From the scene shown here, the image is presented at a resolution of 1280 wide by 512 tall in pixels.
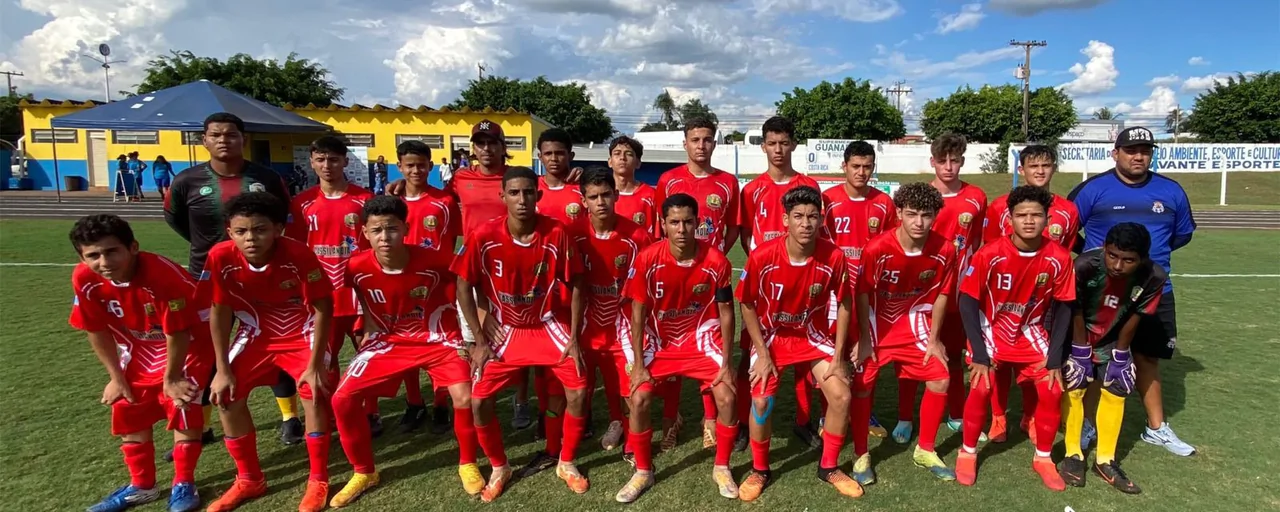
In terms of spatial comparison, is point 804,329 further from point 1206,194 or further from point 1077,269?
point 1206,194

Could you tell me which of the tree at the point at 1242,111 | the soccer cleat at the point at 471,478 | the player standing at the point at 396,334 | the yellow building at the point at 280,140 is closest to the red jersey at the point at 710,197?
the player standing at the point at 396,334

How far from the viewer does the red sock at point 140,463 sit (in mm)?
3271

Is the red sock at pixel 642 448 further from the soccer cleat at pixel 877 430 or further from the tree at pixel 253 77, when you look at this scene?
the tree at pixel 253 77

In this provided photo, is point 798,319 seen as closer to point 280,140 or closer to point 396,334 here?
point 396,334

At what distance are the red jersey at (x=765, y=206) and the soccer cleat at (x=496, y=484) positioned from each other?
201cm

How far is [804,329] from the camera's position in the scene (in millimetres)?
3652

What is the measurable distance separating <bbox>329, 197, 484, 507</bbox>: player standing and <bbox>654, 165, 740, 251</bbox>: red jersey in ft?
5.07

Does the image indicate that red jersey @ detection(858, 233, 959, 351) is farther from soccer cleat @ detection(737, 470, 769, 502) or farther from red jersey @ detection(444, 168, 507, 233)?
red jersey @ detection(444, 168, 507, 233)

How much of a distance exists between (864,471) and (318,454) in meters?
2.83

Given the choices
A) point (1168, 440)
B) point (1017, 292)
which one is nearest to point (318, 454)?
point (1017, 292)

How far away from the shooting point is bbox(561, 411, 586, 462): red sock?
353 cm

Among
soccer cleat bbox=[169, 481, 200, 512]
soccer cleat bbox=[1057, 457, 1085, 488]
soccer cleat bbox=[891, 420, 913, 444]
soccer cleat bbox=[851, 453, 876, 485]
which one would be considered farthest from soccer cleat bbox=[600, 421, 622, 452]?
soccer cleat bbox=[1057, 457, 1085, 488]

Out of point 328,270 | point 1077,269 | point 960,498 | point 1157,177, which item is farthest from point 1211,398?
point 328,270

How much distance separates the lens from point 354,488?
338cm
